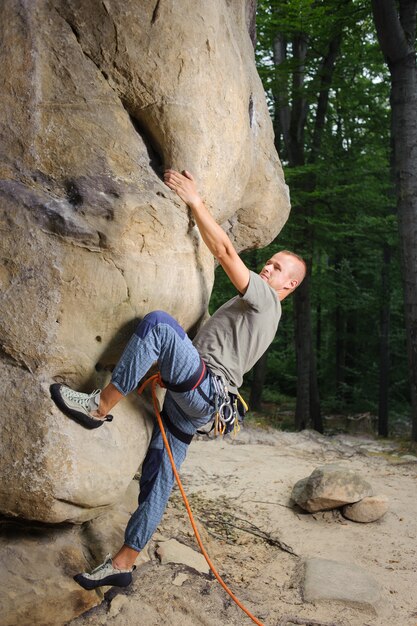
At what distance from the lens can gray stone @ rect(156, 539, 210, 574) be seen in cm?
401

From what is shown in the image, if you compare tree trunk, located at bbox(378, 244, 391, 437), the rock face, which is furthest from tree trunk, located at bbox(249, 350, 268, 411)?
the rock face

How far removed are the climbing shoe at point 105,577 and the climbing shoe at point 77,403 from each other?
85 centimetres

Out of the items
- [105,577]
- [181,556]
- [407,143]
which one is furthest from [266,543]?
[407,143]

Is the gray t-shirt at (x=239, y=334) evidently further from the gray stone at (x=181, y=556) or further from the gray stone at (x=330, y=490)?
the gray stone at (x=330, y=490)

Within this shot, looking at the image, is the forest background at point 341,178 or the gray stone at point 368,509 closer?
the gray stone at point 368,509

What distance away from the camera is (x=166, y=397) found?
3.75 m

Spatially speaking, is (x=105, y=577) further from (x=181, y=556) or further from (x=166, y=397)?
(x=166, y=397)

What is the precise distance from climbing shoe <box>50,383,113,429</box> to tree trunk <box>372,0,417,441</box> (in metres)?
6.14

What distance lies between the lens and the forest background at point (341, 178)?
876cm

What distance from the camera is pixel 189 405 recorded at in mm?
3414

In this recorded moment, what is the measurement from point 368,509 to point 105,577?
2683mm

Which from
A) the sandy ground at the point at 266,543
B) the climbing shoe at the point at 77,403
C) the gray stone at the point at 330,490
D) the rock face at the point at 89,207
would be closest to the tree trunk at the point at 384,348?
the sandy ground at the point at 266,543

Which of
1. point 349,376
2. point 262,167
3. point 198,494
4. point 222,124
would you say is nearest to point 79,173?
point 222,124

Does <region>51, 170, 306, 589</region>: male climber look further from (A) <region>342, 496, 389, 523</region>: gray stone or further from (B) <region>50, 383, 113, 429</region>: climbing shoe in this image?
(A) <region>342, 496, 389, 523</region>: gray stone
